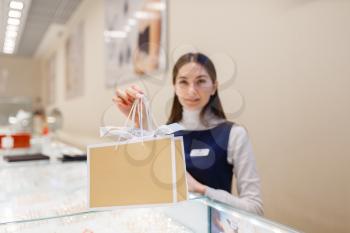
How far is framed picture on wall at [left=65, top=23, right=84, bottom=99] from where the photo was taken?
11.5 feet

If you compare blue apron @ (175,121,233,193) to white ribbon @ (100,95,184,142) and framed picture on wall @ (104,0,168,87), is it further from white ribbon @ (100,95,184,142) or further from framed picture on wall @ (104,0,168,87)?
framed picture on wall @ (104,0,168,87)

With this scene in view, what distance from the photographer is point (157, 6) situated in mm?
1855

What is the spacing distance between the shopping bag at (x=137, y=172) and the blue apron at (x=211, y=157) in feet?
1.16

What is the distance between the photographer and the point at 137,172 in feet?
1.27

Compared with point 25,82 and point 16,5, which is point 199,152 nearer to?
point 16,5

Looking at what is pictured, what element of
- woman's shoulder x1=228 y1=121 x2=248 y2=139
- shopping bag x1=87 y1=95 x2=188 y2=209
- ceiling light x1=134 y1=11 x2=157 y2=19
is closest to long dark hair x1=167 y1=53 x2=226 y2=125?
woman's shoulder x1=228 y1=121 x2=248 y2=139

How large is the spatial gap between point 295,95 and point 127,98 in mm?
823

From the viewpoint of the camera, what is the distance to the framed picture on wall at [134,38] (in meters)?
1.65

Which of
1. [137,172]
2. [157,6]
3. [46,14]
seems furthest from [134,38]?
[46,14]

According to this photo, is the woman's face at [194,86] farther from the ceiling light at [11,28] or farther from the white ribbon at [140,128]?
A: the ceiling light at [11,28]

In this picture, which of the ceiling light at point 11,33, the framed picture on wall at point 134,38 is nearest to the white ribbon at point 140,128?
the ceiling light at point 11,33

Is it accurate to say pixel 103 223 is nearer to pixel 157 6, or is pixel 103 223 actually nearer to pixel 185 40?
pixel 185 40

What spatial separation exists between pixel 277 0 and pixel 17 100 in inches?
200

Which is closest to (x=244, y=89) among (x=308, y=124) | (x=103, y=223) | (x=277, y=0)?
(x=308, y=124)
